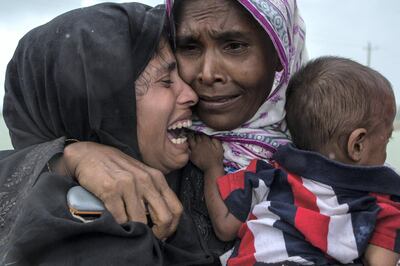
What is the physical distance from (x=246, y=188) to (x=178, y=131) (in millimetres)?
398

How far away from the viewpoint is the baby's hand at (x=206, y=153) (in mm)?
1920

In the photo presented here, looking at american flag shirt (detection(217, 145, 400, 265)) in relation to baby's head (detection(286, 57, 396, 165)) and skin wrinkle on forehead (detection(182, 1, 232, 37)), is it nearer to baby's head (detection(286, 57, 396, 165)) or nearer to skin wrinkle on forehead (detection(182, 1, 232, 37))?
baby's head (detection(286, 57, 396, 165))

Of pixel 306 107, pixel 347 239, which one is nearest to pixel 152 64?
pixel 306 107

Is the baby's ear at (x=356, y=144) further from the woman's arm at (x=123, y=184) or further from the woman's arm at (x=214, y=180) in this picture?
the woman's arm at (x=123, y=184)

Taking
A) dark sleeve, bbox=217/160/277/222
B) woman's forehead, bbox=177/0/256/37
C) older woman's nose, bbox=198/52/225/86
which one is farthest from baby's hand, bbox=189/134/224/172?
woman's forehead, bbox=177/0/256/37

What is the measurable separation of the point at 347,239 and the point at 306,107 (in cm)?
46

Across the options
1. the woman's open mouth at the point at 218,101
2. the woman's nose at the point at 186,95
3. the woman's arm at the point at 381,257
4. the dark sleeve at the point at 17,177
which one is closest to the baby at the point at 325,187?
the woman's arm at the point at 381,257

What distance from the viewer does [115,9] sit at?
1.74 metres

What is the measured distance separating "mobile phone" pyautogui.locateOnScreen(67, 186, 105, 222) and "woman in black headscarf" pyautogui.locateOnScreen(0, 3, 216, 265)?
0.03 m

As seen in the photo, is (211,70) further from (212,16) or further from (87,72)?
(87,72)

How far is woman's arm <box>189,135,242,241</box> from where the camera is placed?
1.78 meters

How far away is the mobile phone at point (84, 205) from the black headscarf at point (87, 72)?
275 mm

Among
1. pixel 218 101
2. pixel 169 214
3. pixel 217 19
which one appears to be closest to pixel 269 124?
pixel 218 101

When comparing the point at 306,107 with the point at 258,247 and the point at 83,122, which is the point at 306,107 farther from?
the point at 83,122
